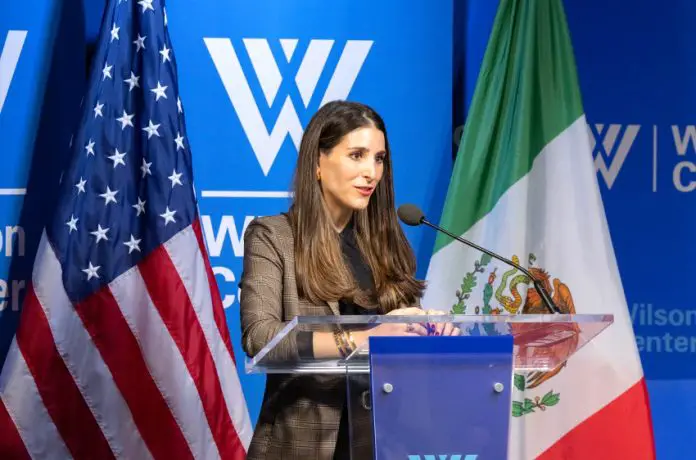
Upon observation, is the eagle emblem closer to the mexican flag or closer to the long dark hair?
the mexican flag

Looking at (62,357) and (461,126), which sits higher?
(461,126)

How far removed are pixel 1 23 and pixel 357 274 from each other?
2.04m

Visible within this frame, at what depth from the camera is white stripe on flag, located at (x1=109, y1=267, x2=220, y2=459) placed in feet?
11.2

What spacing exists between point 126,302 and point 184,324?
215mm

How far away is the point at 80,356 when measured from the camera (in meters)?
3.37

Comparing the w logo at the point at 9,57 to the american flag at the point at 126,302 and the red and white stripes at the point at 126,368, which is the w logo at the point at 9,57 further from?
the red and white stripes at the point at 126,368

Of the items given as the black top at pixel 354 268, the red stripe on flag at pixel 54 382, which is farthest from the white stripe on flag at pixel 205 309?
the black top at pixel 354 268

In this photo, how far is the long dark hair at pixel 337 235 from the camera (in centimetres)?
221

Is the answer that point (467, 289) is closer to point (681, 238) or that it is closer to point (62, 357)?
point (681, 238)

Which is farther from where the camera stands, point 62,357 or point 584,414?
point 584,414

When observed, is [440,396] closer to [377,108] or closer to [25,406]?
[25,406]

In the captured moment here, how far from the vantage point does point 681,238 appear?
3.98 metres

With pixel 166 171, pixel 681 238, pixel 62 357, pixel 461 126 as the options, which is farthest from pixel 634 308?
pixel 62 357

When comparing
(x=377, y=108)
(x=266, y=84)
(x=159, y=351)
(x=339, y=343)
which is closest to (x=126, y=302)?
(x=159, y=351)
